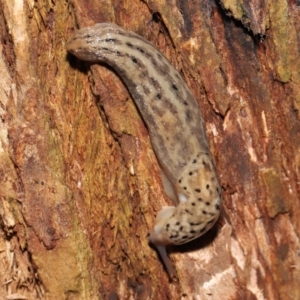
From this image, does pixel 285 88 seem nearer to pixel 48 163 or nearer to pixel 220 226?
pixel 220 226

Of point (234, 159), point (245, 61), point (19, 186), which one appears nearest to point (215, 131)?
point (234, 159)

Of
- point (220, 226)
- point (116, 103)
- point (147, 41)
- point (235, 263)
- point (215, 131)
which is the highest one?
point (147, 41)

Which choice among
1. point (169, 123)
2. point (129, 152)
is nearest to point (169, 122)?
point (169, 123)

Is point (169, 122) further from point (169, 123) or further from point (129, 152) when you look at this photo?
point (129, 152)
